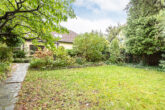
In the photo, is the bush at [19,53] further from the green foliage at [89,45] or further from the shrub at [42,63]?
the green foliage at [89,45]

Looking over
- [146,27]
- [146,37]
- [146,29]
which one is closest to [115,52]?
[146,37]

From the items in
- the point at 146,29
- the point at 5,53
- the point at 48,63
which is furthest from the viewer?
the point at 146,29

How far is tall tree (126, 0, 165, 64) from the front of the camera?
7.23 m

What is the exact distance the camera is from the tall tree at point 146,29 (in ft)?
23.7

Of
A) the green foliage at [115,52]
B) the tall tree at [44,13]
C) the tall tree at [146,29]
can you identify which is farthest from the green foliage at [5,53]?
the tall tree at [146,29]

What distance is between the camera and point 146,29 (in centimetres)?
799

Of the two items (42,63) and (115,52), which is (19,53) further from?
(115,52)

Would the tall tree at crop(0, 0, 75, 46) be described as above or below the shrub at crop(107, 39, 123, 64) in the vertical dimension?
above

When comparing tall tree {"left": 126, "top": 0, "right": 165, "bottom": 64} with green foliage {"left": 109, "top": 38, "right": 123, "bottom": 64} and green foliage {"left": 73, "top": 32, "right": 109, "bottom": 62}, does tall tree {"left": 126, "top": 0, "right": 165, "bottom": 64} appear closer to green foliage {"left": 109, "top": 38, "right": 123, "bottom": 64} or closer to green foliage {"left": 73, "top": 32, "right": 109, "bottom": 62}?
green foliage {"left": 109, "top": 38, "right": 123, "bottom": 64}

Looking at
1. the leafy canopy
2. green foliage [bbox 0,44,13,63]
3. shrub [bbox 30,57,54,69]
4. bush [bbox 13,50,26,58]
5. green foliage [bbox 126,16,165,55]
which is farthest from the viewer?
bush [bbox 13,50,26,58]

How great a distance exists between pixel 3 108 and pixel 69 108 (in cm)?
156

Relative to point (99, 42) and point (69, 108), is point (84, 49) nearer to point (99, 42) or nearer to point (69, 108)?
point (99, 42)

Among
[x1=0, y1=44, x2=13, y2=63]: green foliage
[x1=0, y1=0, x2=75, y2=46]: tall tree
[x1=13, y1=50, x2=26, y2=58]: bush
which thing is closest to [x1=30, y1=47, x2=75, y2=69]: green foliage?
[x1=0, y1=44, x2=13, y2=63]: green foliage

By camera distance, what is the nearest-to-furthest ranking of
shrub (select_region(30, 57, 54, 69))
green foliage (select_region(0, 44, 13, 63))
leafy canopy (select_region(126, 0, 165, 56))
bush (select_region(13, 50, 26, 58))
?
green foliage (select_region(0, 44, 13, 63))
shrub (select_region(30, 57, 54, 69))
leafy canopy (select_region(126, 0, 165, 56))
bush (select_region(13, 50, 26, 58))
